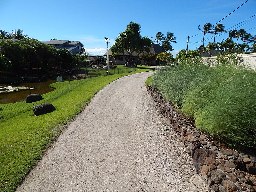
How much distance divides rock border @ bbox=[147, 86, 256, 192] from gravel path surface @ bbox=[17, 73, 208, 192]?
22.2 inches

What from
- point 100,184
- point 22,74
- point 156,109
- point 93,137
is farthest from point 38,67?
point 100,184

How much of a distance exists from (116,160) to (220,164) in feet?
16.3

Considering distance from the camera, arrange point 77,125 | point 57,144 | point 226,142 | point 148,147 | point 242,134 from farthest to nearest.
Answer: point 77,125, point 57,144, point 148,147, point 226,142, point 242,134

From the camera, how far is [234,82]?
1238 centimetres

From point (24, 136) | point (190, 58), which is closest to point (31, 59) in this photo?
point (190, 58)

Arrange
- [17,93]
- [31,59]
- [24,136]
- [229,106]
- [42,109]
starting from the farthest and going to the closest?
[31,59] < [17,93] < [42,109] < [24,136] < [229,106]

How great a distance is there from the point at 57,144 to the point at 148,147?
4.75 meters

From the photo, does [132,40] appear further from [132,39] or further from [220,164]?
[220,164]

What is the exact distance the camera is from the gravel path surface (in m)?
12.2

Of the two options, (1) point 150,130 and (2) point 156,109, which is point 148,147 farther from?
(2) point 156,109

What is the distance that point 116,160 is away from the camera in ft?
47.1

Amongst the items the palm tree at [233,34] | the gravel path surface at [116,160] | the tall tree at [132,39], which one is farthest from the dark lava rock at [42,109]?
the palm tree at [233,34]

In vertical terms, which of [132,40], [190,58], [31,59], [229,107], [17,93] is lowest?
[17,93]

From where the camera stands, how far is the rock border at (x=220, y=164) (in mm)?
9906
